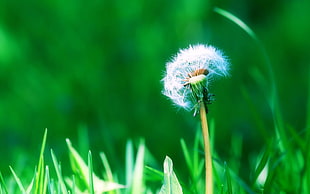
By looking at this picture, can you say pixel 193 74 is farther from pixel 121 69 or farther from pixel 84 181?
pixel 121 69

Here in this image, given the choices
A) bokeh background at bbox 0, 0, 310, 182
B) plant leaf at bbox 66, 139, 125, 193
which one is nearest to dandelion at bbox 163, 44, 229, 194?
plant leaf at bbox 66, 139, 125, 193

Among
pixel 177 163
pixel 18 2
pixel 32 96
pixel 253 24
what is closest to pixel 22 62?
pixel 32 96

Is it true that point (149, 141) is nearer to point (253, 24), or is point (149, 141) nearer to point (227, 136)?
point (227, 136)

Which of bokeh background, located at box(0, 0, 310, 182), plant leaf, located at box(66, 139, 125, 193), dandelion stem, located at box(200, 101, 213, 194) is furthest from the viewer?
bokeh background, located at box(0, 0, 310, 182)

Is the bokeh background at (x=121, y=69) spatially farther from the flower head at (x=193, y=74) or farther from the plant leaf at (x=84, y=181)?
the flower head at (x=193, y=74)

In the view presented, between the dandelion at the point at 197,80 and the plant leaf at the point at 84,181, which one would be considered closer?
the dandelion at the point at 197,80

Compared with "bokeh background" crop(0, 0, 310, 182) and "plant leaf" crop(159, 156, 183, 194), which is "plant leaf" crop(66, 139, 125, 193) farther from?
"bokeh background" crop(0, 0, 310, 182)

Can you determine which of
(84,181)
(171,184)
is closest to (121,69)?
(84,181)

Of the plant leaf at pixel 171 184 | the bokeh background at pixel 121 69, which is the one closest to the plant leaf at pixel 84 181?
the plant leaf at pixel 171 184
